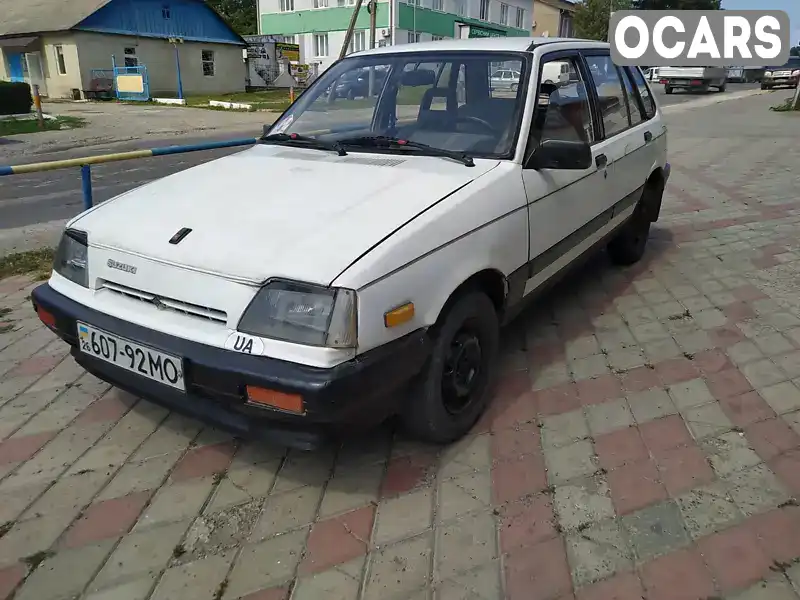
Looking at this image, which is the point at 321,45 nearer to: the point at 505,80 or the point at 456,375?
the point at 505,80

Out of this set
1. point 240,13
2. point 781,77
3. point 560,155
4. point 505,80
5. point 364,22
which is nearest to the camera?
point 560,155

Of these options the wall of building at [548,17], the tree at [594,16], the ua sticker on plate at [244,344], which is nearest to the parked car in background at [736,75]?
the tree at [594,16]

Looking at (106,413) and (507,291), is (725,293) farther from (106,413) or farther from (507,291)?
(106,413)

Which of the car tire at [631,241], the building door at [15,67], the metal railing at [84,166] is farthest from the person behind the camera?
the building door at [15,67]

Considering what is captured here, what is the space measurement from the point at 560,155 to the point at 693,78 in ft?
104

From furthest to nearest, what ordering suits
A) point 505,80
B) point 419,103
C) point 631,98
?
point 631,98 → point 419,103 → point 505,80

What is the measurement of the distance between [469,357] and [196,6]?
38564 millimetres

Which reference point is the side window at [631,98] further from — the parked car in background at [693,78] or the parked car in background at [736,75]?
the parked car in background at [736,75]

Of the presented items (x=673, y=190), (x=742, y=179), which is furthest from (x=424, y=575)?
(x=742, y=179)

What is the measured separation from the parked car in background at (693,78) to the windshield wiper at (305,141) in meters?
30.7

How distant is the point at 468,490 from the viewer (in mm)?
2576

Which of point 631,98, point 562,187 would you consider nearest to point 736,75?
point 631,98

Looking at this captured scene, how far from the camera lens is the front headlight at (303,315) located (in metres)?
2.13

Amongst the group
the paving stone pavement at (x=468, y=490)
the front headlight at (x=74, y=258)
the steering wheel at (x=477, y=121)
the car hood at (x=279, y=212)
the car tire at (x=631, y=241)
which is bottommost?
the paving stone pavement at (x=468, y=490)
